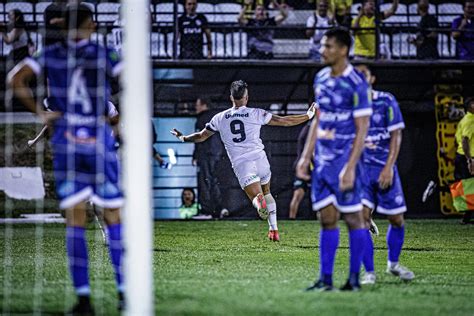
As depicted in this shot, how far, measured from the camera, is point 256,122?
47.1 ft

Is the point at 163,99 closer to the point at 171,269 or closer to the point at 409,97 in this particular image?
the point at 409,97

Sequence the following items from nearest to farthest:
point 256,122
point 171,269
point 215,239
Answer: point 171,269
point 256,122
point 215,239

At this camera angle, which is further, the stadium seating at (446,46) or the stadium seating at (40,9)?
the stadium seating at (446,46)

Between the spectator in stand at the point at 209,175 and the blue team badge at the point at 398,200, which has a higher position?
the blue team badge at the point at 398,200

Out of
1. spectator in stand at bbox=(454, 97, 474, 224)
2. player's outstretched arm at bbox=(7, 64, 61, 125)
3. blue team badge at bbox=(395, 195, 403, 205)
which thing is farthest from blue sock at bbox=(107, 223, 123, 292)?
spectator in stand at bbox=(454, 97, 474, 224)

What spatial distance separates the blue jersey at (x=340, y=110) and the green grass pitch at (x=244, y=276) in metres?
1.25

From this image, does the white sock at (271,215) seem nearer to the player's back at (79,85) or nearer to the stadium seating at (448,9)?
the player's back at (79,85)

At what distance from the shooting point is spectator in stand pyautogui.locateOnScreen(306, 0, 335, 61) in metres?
20.2

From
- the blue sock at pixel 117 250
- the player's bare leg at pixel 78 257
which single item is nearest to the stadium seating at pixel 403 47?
the blue sock at pixel 117 250

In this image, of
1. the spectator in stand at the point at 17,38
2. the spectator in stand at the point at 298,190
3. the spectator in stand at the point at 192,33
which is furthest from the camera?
the spectator in stand at the point at 298,190

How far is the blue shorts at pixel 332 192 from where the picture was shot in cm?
824

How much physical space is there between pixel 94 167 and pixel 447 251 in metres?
7.27

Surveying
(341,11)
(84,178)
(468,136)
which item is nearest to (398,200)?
(84,178)

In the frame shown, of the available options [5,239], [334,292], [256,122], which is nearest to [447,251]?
[256,122]
